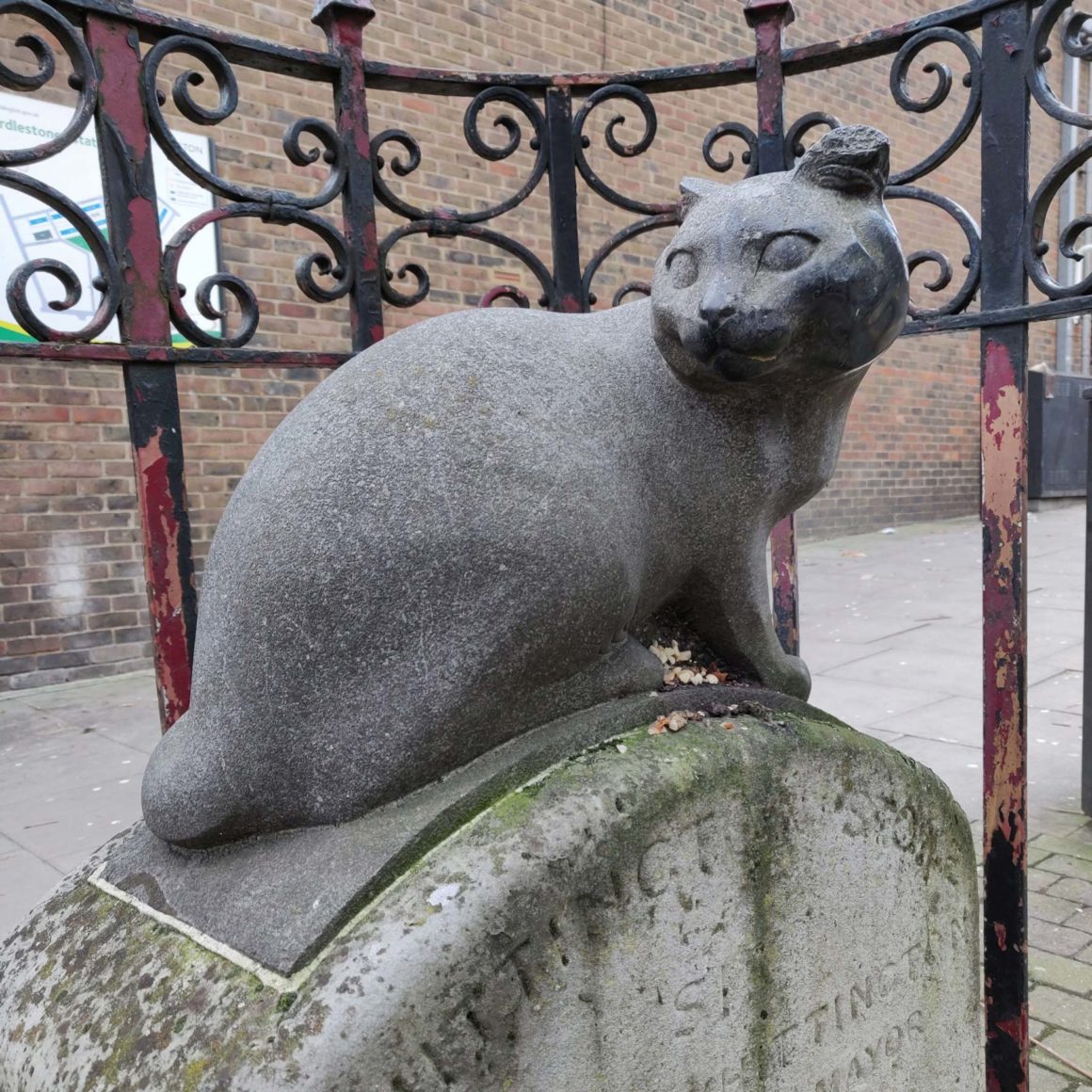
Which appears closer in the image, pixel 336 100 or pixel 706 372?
pixel 706 372

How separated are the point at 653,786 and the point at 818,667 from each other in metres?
4.26

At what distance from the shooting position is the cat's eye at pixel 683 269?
135 cm

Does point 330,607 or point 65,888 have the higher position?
point 330,607

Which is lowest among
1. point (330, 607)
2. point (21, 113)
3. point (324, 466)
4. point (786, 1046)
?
point (786, 1046)

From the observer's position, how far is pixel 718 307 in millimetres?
1268

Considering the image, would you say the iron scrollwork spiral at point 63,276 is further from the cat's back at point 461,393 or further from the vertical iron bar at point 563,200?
the vertical iron bar at point 563,200

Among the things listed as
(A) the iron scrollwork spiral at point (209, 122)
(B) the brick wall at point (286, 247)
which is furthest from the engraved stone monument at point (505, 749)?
(B) the brick wall at point (286, 247)

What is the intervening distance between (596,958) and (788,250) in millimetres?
914

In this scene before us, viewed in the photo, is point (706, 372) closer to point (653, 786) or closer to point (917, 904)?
point (653, 786)

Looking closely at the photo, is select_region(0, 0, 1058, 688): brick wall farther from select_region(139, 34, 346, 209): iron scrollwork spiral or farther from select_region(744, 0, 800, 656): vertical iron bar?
select_region(744, 0, 800, 656): vertical iron bar

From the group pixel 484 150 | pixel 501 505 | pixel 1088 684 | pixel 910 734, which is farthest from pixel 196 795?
pixel 910 734

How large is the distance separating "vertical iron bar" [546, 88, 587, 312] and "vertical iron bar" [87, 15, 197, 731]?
35.3 inches

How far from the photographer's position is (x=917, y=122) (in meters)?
9.86

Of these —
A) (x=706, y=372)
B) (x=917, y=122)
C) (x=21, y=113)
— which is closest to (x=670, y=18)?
(x=917, y=122)
